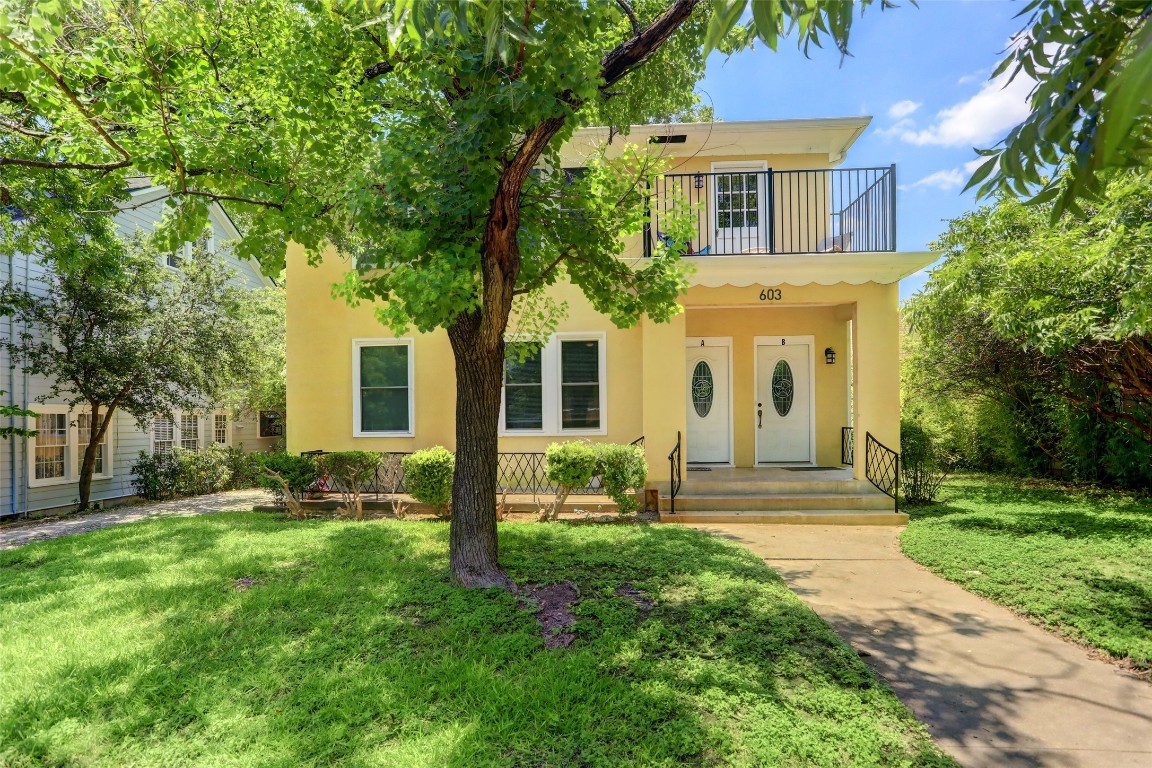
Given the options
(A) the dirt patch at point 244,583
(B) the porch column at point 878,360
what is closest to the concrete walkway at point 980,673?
(B) the porch column at point 878,360

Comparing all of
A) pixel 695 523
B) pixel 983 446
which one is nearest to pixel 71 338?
pixel 695 523

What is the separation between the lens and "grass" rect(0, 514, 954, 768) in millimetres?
3004

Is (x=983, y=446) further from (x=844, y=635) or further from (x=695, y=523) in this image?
(x=844, y=635)

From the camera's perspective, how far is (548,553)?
20.4 feet

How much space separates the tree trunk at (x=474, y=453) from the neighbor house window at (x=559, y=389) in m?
5.15

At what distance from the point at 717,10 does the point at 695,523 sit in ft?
24.9

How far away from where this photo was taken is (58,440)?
1251cm

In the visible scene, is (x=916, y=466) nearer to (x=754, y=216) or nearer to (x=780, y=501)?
(x=780, y=501)

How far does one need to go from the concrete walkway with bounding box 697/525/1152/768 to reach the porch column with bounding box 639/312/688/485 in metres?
3.18

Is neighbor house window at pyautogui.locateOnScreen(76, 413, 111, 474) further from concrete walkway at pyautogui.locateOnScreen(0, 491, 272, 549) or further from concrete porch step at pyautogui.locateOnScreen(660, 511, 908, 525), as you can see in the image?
concrete porch step at pyautogui.locateOnScreen(660, 511, 908, 525)

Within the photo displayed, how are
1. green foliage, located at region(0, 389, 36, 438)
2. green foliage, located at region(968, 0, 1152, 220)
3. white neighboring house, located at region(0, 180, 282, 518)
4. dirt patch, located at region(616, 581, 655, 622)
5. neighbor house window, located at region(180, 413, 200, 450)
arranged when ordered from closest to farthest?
1. green foliage, located at region(968, 0, 1152, 220)
2. dirt patch, located at region(616, 581, 655, 622)
3. green foliage, located at region(0, 389, 36, 438)
4. white neighboring house, located at region(0, 180, 282, 518)
5. neighbor house window, located at region(180, 413, 200, 450)

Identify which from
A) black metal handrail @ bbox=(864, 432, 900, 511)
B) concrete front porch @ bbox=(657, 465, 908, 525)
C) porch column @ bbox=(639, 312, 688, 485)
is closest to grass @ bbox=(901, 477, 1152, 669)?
black metal handrail @ bbox=(864, 432, 900, 511)

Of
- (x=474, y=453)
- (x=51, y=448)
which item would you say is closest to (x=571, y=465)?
(x=474, y=453)

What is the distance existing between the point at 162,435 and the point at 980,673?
17286mm
